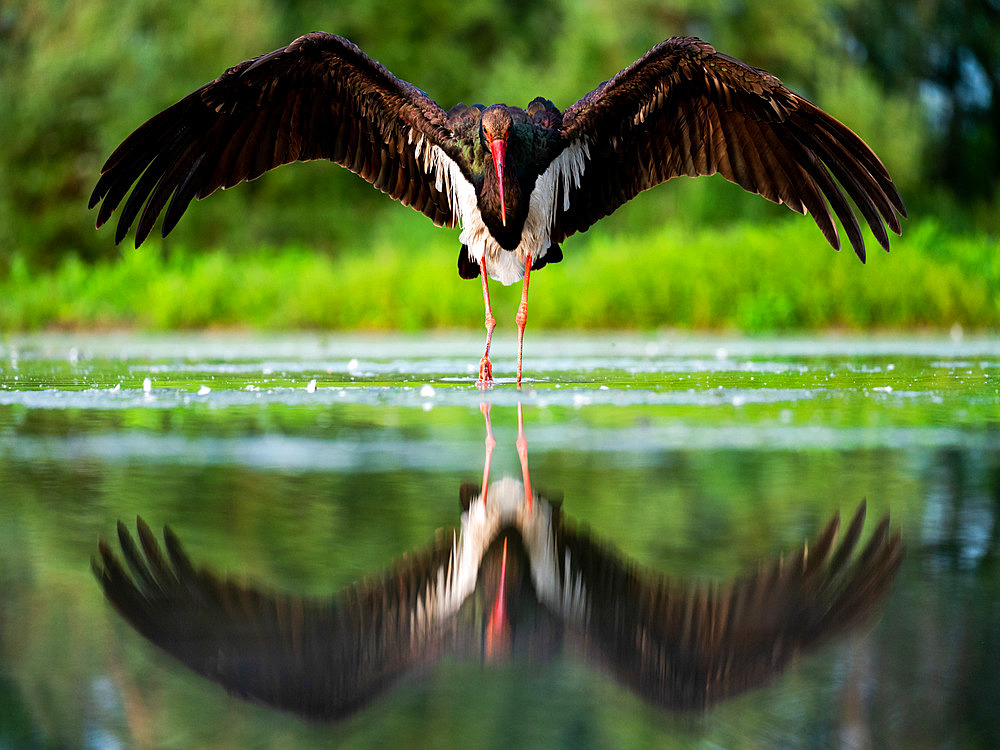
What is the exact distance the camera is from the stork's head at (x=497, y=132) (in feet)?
22.3

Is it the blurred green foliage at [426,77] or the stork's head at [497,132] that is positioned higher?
the blurred green foliage at [426,77]

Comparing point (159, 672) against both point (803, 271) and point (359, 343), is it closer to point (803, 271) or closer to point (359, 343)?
point (359, 343)

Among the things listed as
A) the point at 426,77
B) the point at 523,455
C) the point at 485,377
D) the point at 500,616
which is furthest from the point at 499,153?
the point at 426,77

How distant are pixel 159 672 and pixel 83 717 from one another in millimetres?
186

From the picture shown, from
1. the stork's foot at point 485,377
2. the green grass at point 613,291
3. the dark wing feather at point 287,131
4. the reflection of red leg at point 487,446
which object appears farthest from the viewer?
the green grass at point 613,291

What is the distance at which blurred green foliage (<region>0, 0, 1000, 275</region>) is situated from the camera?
2162 centimetres

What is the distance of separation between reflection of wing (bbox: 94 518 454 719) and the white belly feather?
491cm

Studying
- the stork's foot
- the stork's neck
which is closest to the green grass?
the stork's neck

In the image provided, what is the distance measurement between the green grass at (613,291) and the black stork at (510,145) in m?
6.58

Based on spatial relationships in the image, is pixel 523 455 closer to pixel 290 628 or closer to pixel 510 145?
pixel 290 628

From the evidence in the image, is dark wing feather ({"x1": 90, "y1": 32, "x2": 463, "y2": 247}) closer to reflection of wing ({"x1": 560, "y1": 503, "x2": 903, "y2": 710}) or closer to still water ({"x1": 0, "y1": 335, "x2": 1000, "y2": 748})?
still water ({"x1": 0, "y1": 335, "x2": 1000, "y2": 748})

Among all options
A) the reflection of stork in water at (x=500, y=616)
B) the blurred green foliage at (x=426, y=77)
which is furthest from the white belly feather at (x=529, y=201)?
the blurred green foliage at (x=426, y=77)

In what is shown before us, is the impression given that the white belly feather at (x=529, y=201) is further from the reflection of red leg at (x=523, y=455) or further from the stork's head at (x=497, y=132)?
the reflection of red leg at (x=523, y=455)

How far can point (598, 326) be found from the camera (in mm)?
14438
